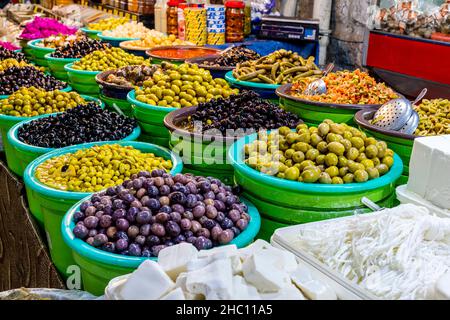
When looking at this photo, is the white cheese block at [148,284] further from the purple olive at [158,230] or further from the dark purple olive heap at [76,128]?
the dark purple olive heap at [76,128]

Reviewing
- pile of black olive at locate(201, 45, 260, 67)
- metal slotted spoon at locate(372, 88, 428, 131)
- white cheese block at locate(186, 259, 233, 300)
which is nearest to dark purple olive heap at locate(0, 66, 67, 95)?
pile of black olive at locate(201, 45, 260, 67)

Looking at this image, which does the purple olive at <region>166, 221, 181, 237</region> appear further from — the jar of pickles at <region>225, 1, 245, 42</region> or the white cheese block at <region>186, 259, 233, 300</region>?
the jar of pickles at <region>225, 1, 245, 42</region>

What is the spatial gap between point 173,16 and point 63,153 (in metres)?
Result: 2.97

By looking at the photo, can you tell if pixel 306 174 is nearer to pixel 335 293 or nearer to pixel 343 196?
pixel 343 196

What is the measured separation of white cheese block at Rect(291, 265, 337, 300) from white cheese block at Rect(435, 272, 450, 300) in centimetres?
22

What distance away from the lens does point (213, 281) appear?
1.04 metres

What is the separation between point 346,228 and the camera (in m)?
1.39

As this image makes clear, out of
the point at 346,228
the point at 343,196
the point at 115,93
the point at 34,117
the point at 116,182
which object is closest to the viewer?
→ the point at 346,228

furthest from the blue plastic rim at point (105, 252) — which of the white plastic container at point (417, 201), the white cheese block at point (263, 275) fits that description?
the white plastic container at point (417, 201)

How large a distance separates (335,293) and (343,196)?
0.51 metres

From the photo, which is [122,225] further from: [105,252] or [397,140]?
[397,140]

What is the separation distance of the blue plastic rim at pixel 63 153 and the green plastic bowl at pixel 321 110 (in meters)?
0.63

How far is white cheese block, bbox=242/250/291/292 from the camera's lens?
3.47 ft

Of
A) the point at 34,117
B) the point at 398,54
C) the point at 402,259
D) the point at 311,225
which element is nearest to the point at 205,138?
the point at 311,225
